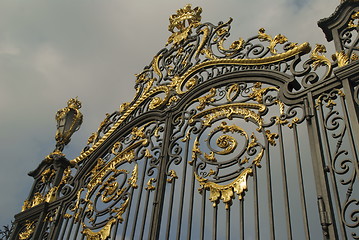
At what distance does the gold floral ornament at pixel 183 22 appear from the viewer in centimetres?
629

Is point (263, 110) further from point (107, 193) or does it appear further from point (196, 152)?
point (107, 193)

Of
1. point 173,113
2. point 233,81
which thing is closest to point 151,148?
point 173,113

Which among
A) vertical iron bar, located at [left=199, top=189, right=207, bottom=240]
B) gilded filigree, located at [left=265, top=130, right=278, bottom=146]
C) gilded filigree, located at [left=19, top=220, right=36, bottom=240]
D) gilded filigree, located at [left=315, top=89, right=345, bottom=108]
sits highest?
gilded filigree, located at [left=315, top=89, right=345, bottom=108]

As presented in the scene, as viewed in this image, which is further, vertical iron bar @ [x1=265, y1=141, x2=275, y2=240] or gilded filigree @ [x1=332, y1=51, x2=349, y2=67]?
gilded filigree @ [x1=332, y1=51, x2=349, y2=67]

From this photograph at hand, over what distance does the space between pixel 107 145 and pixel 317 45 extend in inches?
106

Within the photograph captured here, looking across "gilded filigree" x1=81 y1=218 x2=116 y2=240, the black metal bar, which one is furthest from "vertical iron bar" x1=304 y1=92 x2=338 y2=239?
"gilded filigree" x1=81 y1=218 x2=116 y2=240

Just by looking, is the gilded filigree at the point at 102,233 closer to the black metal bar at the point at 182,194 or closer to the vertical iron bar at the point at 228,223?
the black metal bar at the point at 182,194

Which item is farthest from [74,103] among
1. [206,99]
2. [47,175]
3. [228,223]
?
[228,223]

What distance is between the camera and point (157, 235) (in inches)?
172

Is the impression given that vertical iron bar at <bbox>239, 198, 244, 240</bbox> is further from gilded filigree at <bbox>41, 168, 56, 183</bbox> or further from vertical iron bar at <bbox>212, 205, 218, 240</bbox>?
gilded filigree at <bbox>41, 168, 56, 183</bbox>

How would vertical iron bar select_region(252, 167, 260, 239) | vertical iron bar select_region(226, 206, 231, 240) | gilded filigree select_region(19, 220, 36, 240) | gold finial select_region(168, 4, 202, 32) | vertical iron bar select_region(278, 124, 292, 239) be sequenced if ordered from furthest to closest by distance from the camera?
gold finial select_region(168, 4, 202, 32)
gilded filigree select_region(19, 220, 36, 240)
vertical iron bar select_region(226, 206, 231, 240)
vertical iron bar select_region(252, 167, 260, 239)
vertical iron bar select_region(278, 124, 292, 239)

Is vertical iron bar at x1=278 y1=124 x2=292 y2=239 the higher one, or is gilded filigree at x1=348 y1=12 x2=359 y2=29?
gilded filigree at x1=348 y1=12 x2=359 y2=29

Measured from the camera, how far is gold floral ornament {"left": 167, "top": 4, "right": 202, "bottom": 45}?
6.29 meters

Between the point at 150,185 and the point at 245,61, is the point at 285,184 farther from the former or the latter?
the point at 245,61
